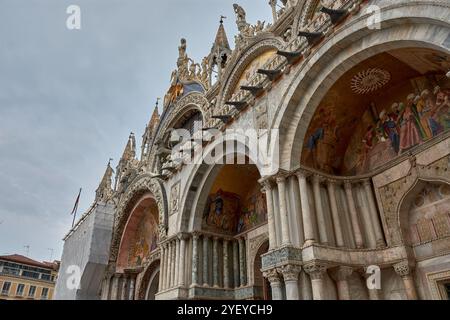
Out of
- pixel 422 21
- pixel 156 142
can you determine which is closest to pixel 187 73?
pixel 156 142

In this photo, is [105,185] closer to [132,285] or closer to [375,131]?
[132,285]

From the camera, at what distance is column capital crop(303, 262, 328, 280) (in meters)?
6.29

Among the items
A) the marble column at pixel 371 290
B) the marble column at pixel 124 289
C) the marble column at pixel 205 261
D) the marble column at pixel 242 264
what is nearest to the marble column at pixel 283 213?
the marble column at pixel 371 290

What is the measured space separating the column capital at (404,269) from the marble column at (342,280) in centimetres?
81

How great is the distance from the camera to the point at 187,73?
53.9 ft

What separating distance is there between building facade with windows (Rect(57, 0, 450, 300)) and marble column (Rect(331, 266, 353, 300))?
0.06 feet

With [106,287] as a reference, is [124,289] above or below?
below

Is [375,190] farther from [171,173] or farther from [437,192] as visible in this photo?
[171,173]

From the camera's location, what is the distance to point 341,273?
21.7ft

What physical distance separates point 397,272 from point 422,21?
429 cm

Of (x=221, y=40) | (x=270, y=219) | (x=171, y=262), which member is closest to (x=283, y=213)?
(x=270, y=219)

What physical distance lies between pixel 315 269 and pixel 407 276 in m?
1.69

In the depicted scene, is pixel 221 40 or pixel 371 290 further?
pixel 221 40

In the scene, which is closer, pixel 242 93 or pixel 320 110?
pixel 320 110
